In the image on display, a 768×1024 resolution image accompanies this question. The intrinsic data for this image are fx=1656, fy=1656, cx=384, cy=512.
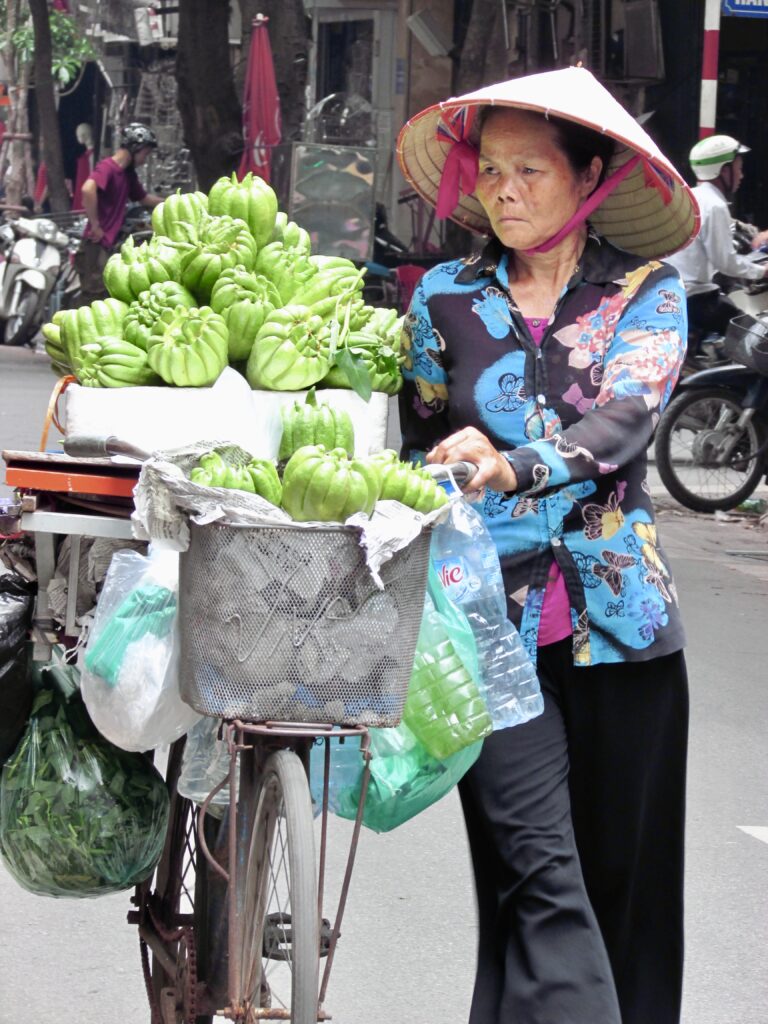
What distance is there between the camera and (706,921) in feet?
13.2

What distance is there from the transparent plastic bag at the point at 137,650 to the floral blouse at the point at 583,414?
59cm

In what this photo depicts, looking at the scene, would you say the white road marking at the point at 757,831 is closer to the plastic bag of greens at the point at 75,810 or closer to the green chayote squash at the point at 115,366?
the plastic bag of greens at the point at 75,810

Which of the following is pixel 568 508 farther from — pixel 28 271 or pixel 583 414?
pixel 28 271

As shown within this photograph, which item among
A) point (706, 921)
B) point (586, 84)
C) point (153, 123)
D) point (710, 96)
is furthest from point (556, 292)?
point (153, 123)

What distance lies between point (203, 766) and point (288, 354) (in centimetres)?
67

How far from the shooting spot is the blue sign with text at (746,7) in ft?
36.3

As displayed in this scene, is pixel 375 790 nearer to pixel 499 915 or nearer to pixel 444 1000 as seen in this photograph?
pixel 499 915

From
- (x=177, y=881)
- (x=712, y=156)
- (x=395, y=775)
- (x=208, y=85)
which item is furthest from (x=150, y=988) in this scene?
(x=208, y=85)

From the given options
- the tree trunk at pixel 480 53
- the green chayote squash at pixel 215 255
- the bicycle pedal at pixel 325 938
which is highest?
the tree trunk at pixel 480 53

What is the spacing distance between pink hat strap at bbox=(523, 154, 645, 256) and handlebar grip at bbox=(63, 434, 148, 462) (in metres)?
0.81

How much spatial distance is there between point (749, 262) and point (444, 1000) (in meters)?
7.02

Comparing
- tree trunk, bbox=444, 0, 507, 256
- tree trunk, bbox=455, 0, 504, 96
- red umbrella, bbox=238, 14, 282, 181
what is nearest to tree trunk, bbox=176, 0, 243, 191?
red umbrella, bbox=238, 14, 282, 181

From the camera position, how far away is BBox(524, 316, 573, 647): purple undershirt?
2.65 metres

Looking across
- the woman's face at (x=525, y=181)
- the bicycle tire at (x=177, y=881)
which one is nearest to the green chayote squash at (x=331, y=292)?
the woman's face at (x=525, y=181)
